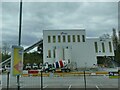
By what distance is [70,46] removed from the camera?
5572 cm

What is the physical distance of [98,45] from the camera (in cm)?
5831

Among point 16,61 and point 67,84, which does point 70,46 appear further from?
point 16,61

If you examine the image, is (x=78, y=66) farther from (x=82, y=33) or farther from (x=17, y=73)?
(x=17, y=73)

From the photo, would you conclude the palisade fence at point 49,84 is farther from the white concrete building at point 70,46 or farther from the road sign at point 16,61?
the white concrete building at point 70,46

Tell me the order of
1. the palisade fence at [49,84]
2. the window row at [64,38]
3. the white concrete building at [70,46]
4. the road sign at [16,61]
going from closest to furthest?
the road sign at [16,61]
the palisade fence at [49,84]
the white concrete building at [70,46]
the window row at [64,38]

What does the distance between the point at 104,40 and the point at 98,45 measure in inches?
101

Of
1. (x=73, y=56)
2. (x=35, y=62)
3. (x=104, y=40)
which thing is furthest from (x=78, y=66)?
(x=35, y=62)

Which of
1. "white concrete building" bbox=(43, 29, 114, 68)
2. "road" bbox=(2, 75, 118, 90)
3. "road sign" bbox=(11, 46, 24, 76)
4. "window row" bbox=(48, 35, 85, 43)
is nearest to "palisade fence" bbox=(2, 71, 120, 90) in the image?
"road" bbox=(2, 75, 118, 90)

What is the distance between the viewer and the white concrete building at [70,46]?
54.7 meters

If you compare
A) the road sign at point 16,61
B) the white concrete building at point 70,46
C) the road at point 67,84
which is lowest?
the road at point 67,84

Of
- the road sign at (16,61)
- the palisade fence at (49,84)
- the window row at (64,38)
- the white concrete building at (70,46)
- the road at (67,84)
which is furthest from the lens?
the window row at (64,38)

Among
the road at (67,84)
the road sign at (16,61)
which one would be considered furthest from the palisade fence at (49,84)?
the road sign at (16,61)

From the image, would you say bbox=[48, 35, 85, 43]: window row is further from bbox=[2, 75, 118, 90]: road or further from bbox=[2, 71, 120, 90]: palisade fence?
bbox=[2, 75, 118, 90]: road

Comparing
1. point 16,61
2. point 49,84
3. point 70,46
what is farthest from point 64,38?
point 16,61
